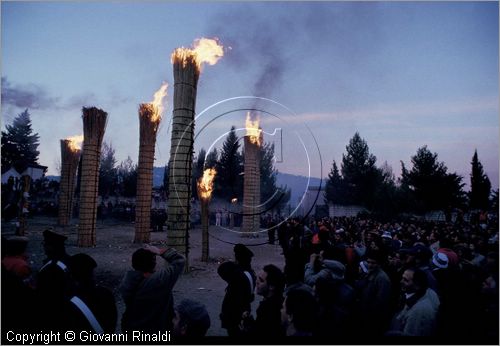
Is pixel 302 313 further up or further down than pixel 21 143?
further down

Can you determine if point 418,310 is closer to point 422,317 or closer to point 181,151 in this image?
point 422,317

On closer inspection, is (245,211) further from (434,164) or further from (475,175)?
(475,175)

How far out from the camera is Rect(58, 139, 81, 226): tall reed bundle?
69.7 ft

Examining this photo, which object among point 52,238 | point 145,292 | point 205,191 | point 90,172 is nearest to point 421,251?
point 145,292

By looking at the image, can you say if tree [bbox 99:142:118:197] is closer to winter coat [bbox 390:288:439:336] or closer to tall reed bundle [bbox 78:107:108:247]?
tall reed bundle [bbox 78:107:108:247]

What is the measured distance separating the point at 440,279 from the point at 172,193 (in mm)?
7383

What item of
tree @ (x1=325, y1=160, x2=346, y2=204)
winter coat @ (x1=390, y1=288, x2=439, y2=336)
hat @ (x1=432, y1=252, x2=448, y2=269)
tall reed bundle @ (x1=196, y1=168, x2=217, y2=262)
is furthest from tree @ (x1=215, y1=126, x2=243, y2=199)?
winter coat @ (x1=390, y1=288, x2=439, y2=336)

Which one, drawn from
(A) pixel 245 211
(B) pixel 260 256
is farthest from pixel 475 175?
(B) pixel 260 256

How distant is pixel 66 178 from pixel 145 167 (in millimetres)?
9062

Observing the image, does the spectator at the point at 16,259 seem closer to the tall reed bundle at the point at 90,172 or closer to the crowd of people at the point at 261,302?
the crowd of people at the point at 261,302

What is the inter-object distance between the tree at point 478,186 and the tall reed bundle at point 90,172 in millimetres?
37592

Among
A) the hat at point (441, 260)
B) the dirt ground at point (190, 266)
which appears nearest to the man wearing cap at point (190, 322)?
the dirt ground at point (190, 266)

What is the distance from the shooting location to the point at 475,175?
42.3 m

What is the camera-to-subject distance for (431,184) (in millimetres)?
38031
